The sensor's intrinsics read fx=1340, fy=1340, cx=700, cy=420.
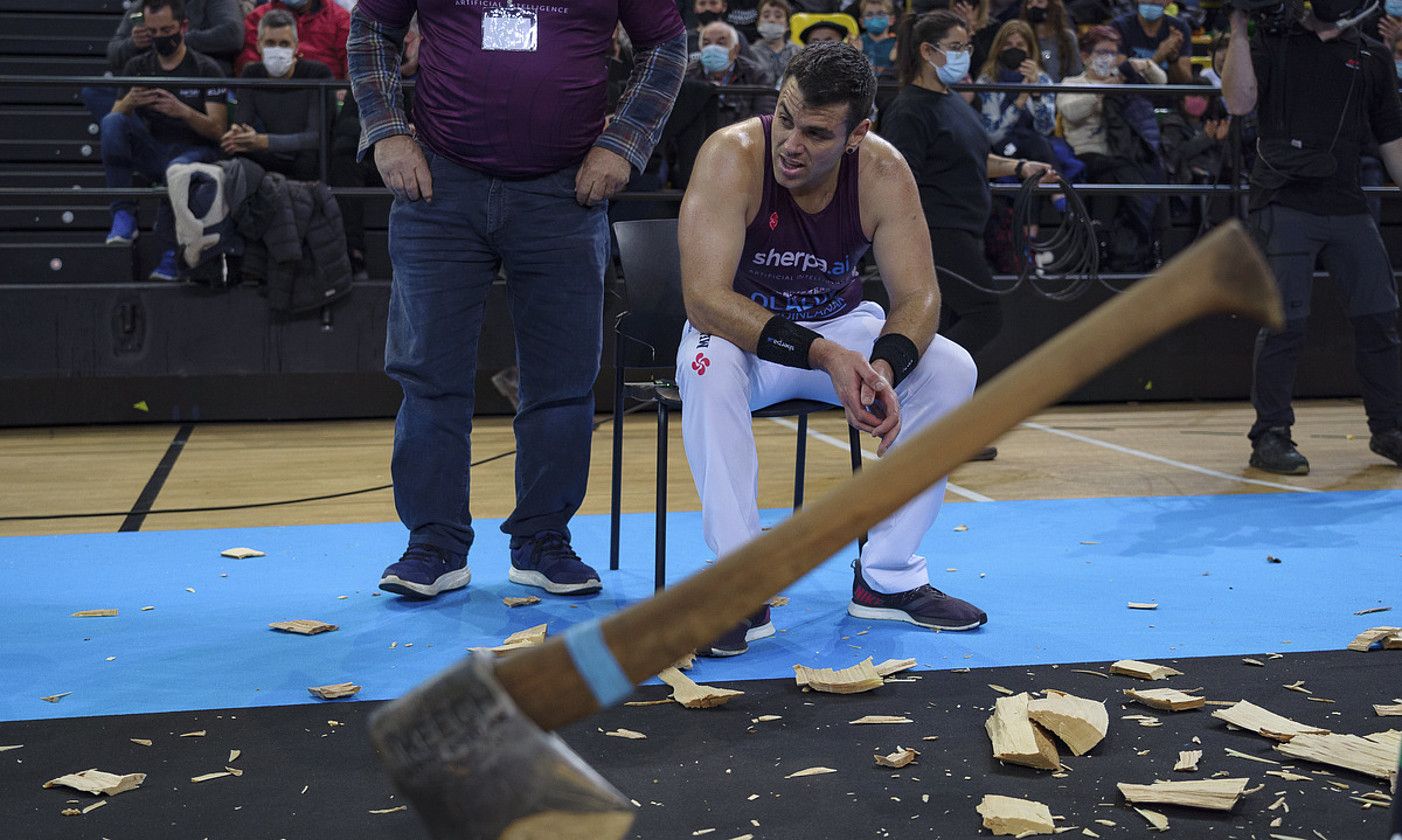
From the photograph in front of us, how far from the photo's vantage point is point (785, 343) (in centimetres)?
292

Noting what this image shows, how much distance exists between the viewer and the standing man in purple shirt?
10.6 feet

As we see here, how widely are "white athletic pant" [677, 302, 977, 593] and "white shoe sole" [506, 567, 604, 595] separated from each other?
0.47 m

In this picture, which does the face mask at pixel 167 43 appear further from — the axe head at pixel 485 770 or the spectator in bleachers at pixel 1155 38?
the axe head at pixel 485 770

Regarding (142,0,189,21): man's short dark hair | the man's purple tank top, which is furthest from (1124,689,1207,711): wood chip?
(142,0,189,21): man's short dark hair

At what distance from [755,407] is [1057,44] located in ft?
18.6

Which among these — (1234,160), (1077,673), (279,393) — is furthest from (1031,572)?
(279,393)

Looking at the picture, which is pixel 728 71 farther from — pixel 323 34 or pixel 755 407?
pixel 755 407

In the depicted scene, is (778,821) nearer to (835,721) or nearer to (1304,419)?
(835,721)

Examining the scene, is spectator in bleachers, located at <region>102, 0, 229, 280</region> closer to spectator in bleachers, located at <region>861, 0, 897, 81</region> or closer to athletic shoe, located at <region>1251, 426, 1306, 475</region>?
spectator in bleachers, located at <region>861, 0, 897, 81</region>

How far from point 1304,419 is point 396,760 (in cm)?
641

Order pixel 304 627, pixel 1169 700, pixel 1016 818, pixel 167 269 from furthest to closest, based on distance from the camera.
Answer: pixel 167 269 < pixel 304 627 < pixel 1169 700 < pixel 1016 818

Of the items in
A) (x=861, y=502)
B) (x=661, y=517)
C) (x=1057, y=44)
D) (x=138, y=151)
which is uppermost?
(x=1057, y=44)

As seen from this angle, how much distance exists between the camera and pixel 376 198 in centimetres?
677

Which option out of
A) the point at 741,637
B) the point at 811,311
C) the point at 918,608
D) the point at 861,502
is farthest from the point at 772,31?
the point at 861,502
